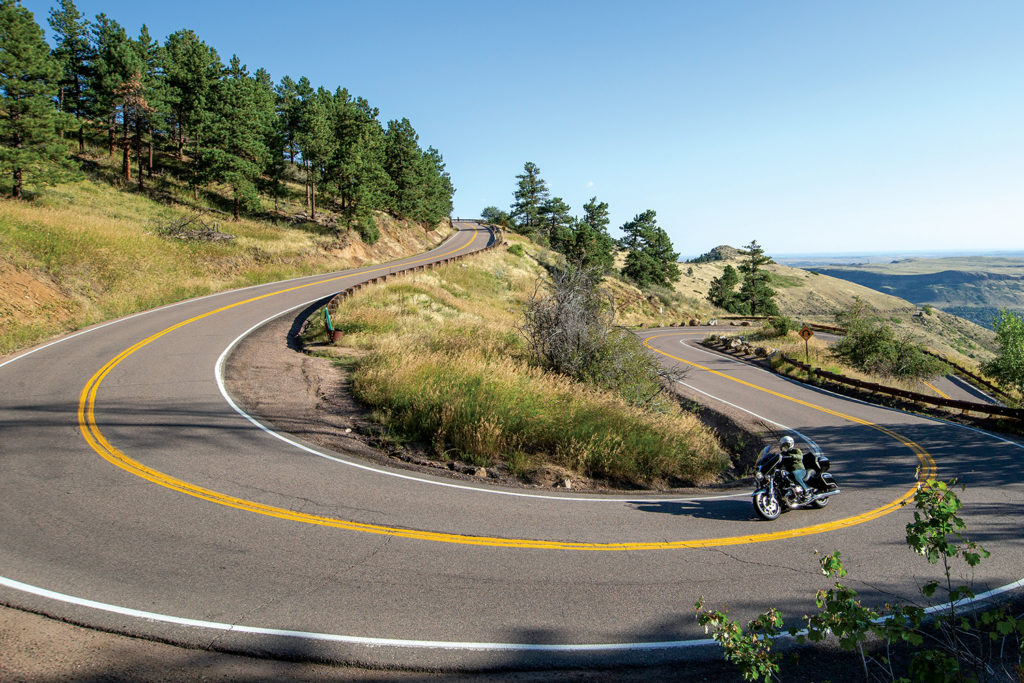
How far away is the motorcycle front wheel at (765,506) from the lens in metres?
8.21

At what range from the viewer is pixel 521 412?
35.9 ft

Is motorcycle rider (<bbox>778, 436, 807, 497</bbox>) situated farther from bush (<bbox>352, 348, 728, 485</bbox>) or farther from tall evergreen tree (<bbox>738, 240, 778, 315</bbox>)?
tall evergreen tree (<bbox>738, 240, 778, 315</bbox>)

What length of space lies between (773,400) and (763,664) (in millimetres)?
Result: 21017

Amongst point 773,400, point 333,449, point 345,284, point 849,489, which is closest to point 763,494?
point 849,489

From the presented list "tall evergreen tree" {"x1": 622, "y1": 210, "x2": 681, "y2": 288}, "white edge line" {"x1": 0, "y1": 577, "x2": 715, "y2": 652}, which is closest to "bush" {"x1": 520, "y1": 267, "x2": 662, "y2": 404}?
"white edge line" {"x1": 0, "y1": 577, "x2": 715, "y2": 652}

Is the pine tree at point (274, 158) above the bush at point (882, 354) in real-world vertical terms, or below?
above

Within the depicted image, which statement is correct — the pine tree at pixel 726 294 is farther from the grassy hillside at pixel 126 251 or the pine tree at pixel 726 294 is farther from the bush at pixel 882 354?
the grassy hillside at pixel 126 251

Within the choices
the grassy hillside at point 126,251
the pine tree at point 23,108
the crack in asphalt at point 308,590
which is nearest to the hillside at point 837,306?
the grassy hillside at point 126,251

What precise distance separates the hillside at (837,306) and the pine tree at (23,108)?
82933mm

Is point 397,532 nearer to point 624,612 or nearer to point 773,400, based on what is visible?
point 624,612

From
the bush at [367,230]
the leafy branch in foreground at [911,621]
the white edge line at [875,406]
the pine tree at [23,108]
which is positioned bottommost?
the white edge line at [875,406]

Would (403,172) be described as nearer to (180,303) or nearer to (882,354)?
(180,303)

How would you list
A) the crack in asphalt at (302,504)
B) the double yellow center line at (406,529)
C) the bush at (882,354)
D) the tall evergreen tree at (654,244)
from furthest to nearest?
the tall evergreen tree at (654,244) < the bush at (882,354) < the crack in asphalt at (302,504) < the double yellow center line at (406,529)

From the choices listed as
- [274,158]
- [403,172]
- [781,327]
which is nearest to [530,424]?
[781,327]
